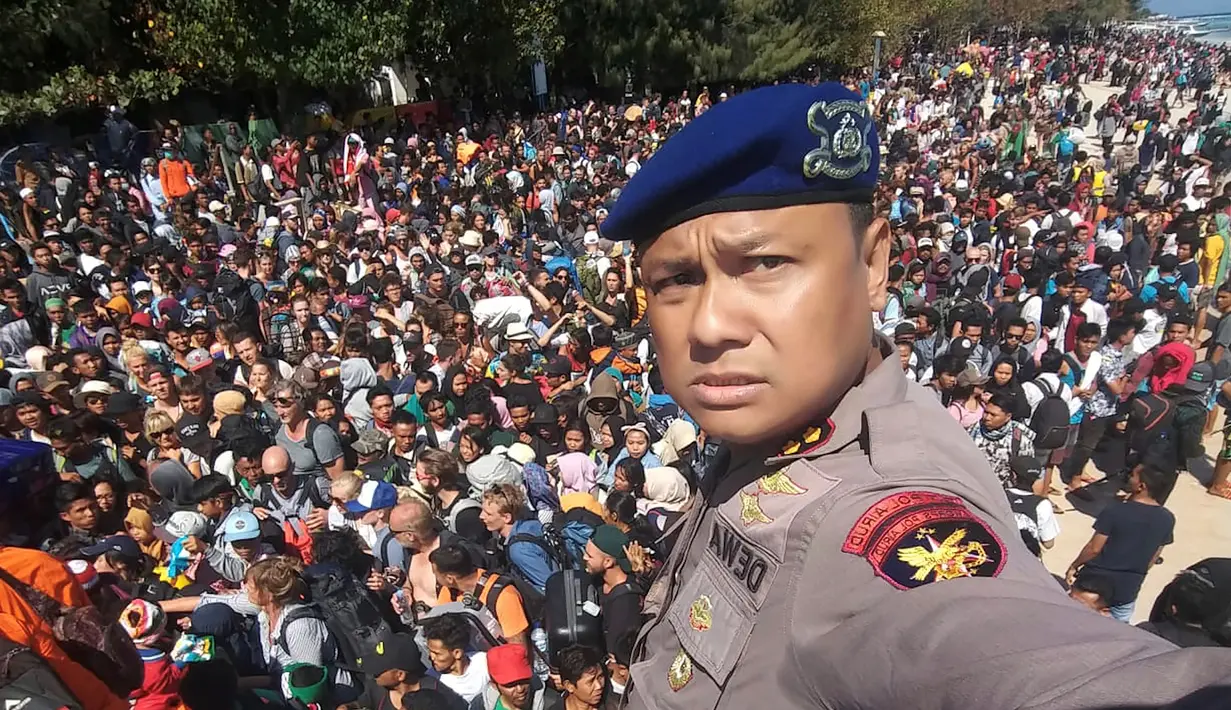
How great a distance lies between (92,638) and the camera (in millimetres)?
2482

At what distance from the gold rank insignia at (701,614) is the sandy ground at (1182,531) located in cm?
434

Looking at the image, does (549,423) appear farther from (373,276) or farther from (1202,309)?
(1202,309)

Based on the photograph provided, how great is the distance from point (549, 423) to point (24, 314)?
546 centimetres

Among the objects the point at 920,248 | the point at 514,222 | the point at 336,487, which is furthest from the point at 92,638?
the point at 514,222

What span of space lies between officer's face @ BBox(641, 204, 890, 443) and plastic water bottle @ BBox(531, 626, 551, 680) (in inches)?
104

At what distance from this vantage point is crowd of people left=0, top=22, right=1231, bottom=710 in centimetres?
317

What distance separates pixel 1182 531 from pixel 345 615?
5551mm

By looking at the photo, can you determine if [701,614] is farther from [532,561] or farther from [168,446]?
[168,446]

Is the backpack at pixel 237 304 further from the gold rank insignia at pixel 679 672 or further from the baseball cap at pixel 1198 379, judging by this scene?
the baseball cap at pixel 1198 379

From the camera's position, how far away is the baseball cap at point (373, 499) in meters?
4.11

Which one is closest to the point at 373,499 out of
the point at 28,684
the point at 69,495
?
the point at 69,495

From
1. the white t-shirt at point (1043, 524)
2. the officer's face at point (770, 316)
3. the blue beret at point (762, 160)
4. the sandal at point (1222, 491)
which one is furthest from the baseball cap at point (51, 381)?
the sandal at point (1222, 491)

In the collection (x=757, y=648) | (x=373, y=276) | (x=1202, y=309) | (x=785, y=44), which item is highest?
(x=785, y=44)

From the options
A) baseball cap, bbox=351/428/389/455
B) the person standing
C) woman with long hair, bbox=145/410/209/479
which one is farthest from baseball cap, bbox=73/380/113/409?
the person standing
